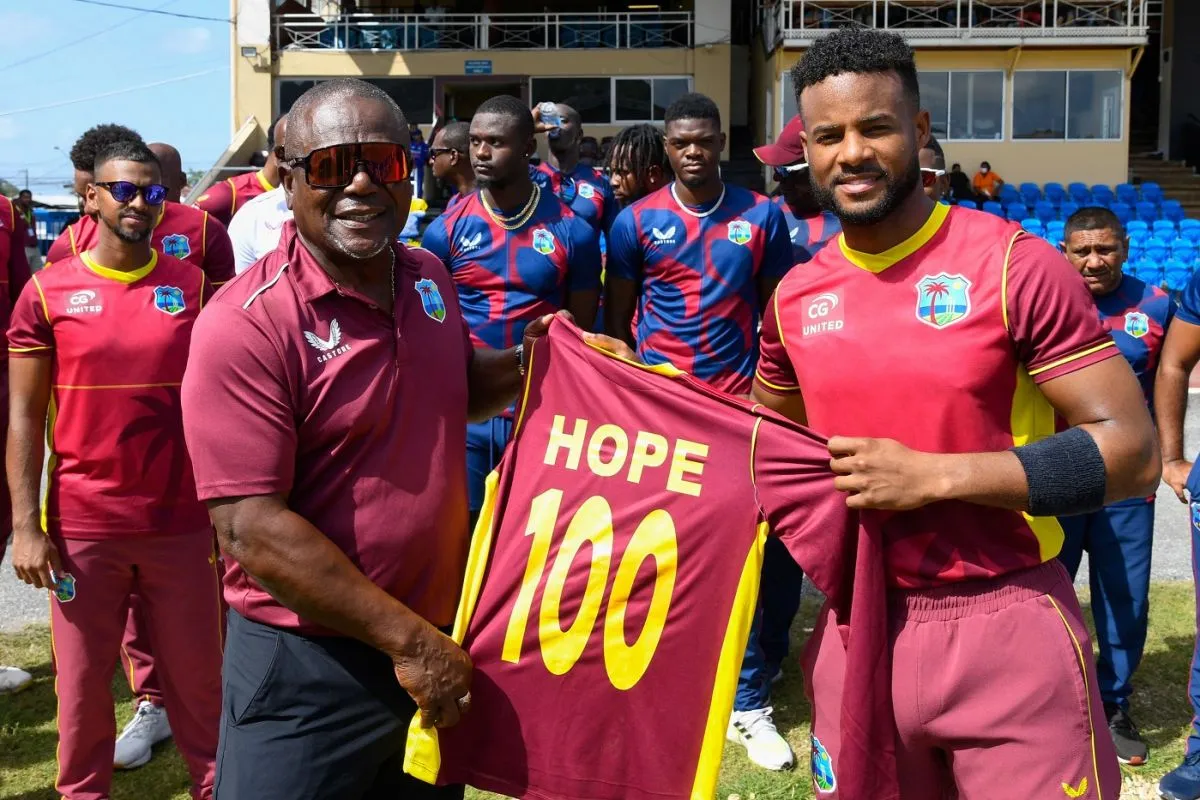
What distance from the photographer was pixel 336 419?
8.41 feet

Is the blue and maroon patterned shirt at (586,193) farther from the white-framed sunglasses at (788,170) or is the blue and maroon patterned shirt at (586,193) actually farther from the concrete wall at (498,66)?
the concrete wall at (498,66)

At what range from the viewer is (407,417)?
8.84 ft

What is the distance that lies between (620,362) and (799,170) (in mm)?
3170

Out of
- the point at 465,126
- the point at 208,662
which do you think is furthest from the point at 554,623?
the point at 465,126

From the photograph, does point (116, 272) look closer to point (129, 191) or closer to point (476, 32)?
point (129, 191)

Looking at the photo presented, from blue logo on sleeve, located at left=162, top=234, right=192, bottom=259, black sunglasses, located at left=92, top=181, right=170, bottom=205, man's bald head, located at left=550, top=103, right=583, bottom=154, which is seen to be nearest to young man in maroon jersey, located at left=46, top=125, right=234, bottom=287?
blue logo on sleeve, located at left=162, top=234, right=192, bottom=259

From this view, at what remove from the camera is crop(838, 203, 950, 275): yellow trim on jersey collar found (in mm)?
2668

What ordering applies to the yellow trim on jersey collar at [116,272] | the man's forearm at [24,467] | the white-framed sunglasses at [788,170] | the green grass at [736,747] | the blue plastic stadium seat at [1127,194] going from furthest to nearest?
the blue plastic stadium seat at [1127,194] < the white-framed sunglasses at [788,170] < the green grass at [736,747] < the yellow trim on jersey collar at [116,272] < the man's forearm at [24,467]

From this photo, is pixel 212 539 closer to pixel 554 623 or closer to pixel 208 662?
pixel 208 662

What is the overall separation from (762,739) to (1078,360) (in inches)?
118

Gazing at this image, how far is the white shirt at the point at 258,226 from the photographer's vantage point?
6281 millimetres

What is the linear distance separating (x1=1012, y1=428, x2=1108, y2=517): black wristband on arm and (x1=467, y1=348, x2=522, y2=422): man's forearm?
4.60ft

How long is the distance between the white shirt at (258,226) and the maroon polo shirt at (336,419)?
12.0ft

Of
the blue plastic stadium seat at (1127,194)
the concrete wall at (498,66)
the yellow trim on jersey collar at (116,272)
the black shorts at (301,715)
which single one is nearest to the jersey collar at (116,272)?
the yellow trim on jersey collar at (116,272)
